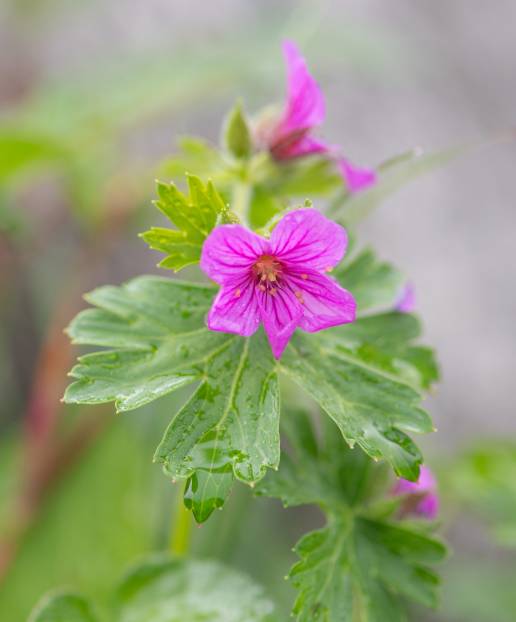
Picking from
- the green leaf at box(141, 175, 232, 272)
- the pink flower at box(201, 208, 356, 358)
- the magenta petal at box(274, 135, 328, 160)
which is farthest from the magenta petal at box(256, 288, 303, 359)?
the magenta petal at box(274, 135, 328, 160)

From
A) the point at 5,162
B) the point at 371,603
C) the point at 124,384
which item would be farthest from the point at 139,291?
the point at 5,162

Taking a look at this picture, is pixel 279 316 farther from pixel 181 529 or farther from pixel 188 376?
pixel 181 529

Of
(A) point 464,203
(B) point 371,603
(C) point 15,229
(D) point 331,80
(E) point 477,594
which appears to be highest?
(D) point 331,80

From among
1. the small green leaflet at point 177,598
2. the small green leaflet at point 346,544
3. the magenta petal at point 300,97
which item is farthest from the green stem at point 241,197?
the small green leaflet at point 177,598

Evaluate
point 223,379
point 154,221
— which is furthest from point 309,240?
point 154,221

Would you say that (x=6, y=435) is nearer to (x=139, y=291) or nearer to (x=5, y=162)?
(x=5, y=162)

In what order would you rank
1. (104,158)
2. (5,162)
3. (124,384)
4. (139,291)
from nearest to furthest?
(124,384) < (139,291) < (5,162) < (104,158)

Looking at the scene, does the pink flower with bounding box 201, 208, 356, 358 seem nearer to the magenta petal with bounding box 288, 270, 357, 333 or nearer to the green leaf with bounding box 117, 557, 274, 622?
the magenta petal with bounding box 288, 270, 357, 333
